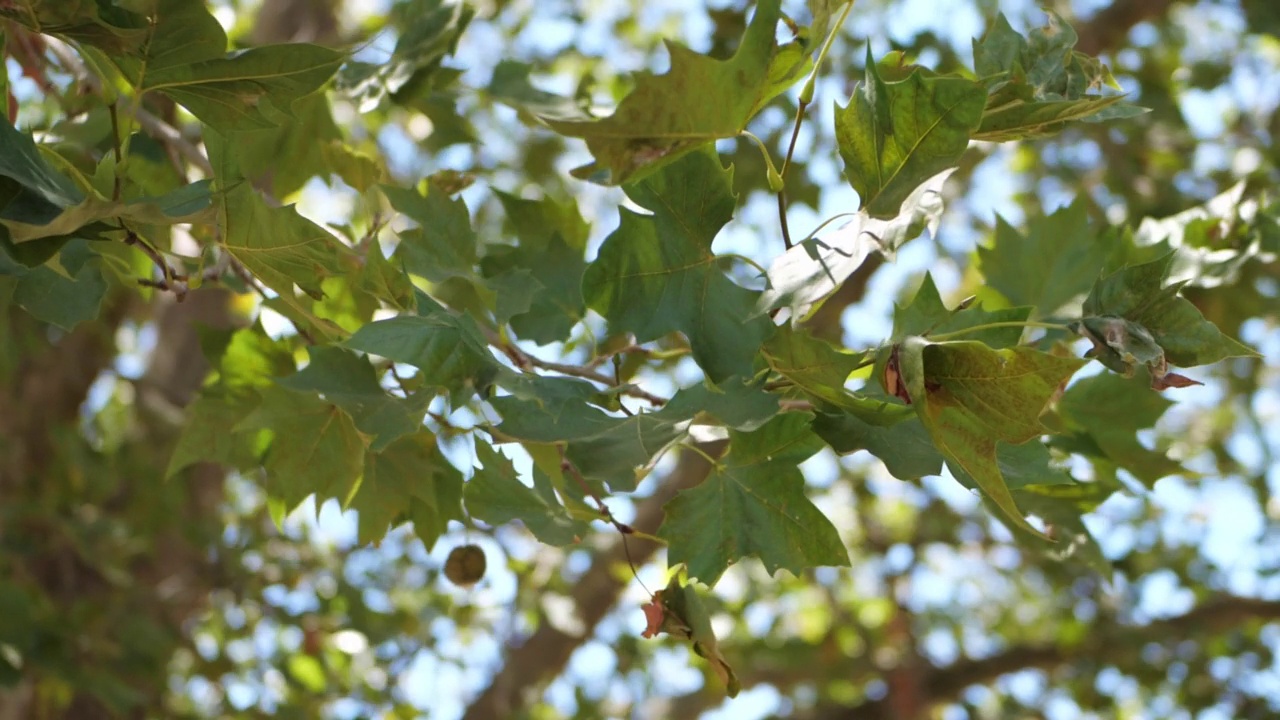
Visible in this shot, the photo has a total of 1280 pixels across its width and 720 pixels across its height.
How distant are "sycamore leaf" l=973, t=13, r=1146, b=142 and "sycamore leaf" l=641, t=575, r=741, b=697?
1.69 ft

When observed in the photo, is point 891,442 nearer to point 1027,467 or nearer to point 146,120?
point 1027,467

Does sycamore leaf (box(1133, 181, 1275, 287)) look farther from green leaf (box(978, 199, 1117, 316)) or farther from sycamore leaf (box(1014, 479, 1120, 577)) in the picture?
sycamore leaf (box(1014, 479, 1120, 577))

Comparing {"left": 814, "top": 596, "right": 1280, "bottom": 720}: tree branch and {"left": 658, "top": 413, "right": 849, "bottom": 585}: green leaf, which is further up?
{"left": 658, "top": 413, "right": 849, "bottom": 585}: green leaf

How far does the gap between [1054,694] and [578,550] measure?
225 cm

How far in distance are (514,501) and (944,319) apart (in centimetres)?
48

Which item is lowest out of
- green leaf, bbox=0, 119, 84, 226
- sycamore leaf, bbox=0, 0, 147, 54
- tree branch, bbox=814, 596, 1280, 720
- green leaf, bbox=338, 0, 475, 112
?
tree branch, bbox=814, 596, 1280, 720

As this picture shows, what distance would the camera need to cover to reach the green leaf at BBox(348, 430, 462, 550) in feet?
4.65

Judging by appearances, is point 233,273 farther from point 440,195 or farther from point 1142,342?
point 1142,342

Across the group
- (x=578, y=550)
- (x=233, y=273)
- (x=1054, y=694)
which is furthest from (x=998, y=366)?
(x=1054, y=694)

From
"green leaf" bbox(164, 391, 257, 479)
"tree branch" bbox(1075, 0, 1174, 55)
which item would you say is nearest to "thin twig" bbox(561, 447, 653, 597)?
"green leaf" bbox(164, 391, 257, 479)

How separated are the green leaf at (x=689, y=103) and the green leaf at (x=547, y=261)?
0.42 m

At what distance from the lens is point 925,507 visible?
465 cm

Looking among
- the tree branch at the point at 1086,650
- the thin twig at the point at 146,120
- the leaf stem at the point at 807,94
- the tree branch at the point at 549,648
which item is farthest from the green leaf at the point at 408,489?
the tree branch at the point at 1086,650

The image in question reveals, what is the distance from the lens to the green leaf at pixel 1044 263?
5.35 feet
